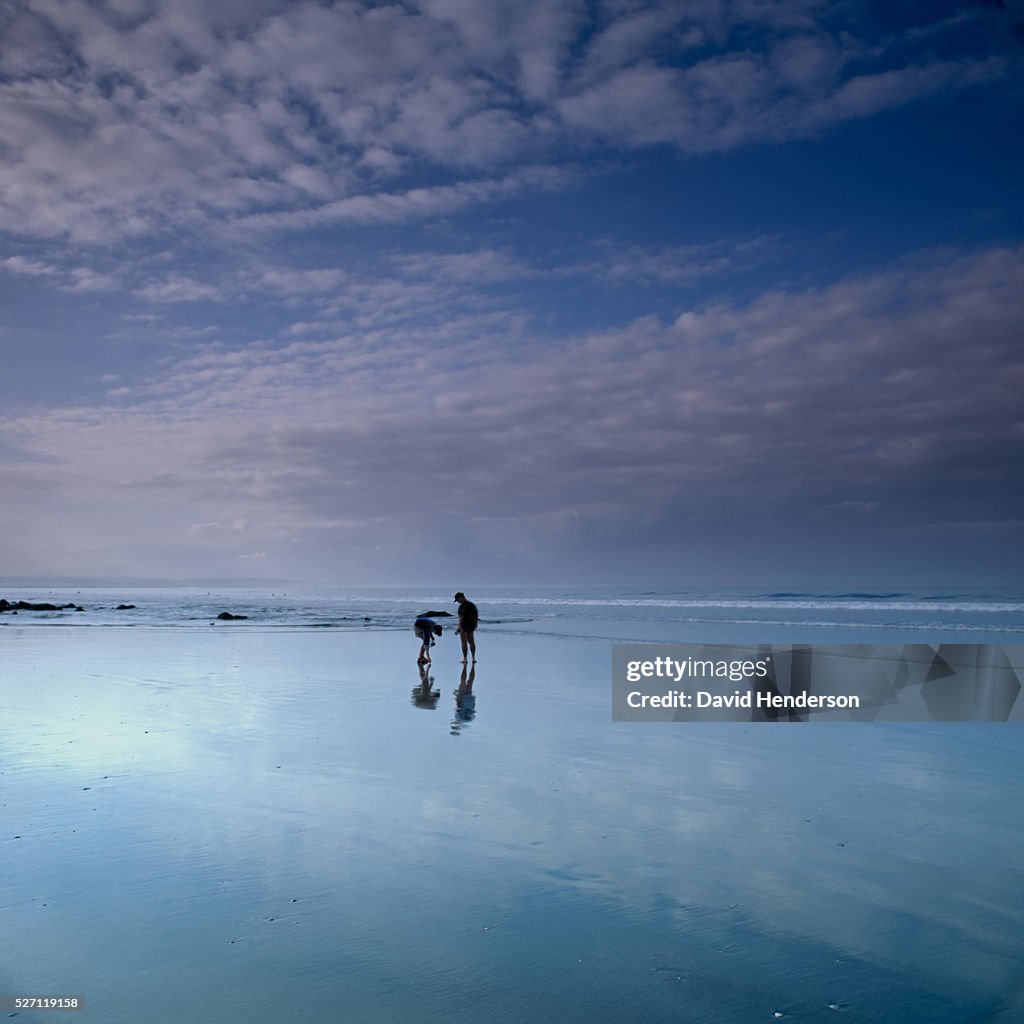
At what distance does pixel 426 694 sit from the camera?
16.5 meters

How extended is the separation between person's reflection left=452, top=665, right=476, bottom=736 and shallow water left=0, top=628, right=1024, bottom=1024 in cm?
21

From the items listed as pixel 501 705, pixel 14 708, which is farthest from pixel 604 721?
pixel 14 708

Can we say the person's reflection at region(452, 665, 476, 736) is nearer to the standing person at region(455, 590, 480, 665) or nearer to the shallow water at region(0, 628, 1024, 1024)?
the shallow water at region(0, 628, 1024, 1024)

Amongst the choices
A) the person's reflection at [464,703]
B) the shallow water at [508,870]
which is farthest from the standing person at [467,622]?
the shallow water at [508,870]

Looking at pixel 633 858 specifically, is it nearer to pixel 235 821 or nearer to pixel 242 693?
pixel 235 821

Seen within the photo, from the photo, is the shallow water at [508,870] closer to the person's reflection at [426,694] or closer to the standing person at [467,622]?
the person's reflection at [426,694]

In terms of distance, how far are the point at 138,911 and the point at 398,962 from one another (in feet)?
6.57

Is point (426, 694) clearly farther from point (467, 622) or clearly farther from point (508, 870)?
point (508, 870)

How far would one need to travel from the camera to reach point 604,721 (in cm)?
1346

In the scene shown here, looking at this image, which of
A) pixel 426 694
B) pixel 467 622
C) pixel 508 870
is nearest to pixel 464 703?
pixel 426 694

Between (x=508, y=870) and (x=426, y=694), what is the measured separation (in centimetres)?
1015

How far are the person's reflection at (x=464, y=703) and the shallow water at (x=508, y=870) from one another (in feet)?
0.70

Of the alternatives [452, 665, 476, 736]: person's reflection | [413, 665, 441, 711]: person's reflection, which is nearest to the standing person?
[452, 665, 476, 736]: person's reflection

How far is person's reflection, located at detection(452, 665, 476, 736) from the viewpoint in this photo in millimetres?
12953
